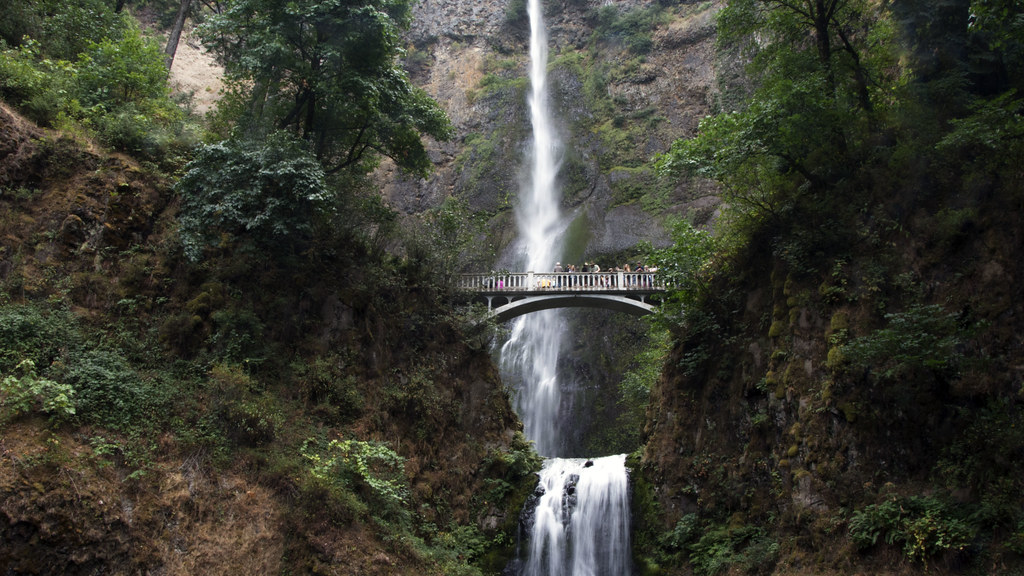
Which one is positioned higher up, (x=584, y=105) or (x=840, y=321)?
(x=584, y=105)

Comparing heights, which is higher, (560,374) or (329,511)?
(560,374)

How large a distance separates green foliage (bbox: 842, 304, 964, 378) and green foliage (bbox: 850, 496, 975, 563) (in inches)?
→ 77.7

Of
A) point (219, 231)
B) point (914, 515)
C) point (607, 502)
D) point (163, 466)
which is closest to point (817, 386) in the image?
point (914, 515)

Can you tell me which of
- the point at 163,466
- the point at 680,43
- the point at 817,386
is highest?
the point at 680,43

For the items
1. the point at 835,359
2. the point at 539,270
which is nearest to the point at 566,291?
the point at 539,270

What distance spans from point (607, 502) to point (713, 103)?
29.3m

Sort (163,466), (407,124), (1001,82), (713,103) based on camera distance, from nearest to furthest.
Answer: (163,466) → (1001,82) → (407,124) → (713,103)

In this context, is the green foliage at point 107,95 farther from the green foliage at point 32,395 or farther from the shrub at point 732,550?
the shrub at point 732,550

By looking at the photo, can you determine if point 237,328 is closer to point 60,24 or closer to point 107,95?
point 107,95

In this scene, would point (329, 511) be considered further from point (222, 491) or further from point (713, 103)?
point (713, 103)

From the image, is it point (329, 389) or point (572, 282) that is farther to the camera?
point (572, 282)

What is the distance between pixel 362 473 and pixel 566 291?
14477 mm

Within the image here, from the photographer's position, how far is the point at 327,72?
47.8 ft

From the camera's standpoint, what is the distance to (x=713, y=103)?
38062 millimetres
